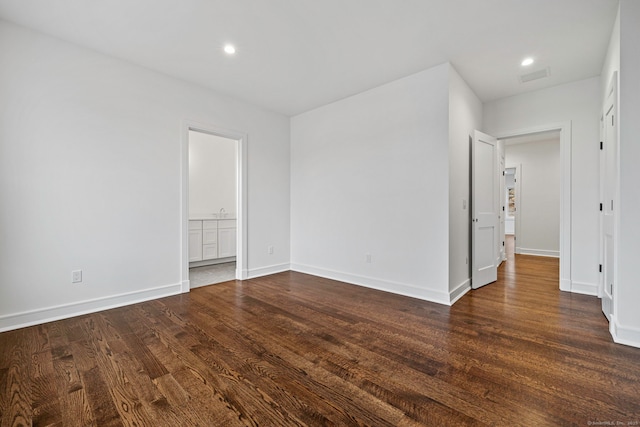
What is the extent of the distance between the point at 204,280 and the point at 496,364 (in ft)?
12.6

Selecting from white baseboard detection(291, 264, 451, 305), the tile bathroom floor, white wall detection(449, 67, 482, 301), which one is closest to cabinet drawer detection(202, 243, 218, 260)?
the tile bathroom floor

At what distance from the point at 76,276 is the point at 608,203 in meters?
5.59

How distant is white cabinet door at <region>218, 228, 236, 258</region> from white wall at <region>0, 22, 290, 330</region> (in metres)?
1.83

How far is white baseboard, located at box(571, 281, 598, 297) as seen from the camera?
352 centimetres

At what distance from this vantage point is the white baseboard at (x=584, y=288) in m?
3.52

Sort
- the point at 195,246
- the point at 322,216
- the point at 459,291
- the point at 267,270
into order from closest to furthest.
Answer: the point at 459,291 → the point at 322,216 → the point at 267,270 → the point at 195,246

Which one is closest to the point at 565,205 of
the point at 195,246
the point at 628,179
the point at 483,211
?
the point at 483,211

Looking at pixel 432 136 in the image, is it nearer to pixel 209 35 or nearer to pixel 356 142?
pixel 356 142

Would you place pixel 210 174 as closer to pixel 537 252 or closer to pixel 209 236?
pixel 209 236

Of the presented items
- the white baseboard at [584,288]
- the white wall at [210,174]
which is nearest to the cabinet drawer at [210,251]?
the white wall at [210,174]

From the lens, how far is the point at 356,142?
4.14 meters

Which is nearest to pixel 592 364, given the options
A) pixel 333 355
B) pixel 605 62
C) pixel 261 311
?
pixel 333 355

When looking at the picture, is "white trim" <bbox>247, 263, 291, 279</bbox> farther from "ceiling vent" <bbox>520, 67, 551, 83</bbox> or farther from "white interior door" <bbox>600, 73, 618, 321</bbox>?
"ceiling vent" <bbox>520, 67, 551, 83</bbox>

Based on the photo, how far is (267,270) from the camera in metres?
4.74
